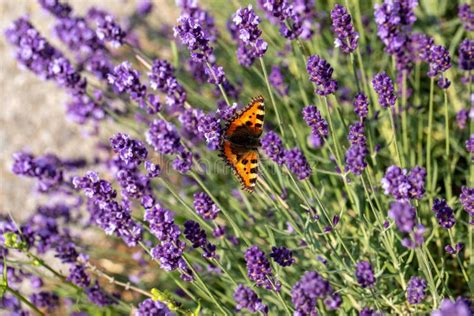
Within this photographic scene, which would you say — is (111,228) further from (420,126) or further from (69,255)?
(420,126)

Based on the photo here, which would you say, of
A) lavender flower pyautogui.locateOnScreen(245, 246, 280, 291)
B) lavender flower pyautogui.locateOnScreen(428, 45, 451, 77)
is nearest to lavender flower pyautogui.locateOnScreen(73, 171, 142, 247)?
lavender flower pyautogui.locateOnScreen(245, 246, 280, 291)

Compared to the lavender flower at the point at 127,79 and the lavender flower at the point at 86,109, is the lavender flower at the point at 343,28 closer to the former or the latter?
the lavender flower at the point at 127,79

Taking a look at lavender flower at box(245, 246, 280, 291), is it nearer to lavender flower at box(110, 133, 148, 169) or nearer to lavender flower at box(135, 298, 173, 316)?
lavender flower at box(135, 298, 173, 316)

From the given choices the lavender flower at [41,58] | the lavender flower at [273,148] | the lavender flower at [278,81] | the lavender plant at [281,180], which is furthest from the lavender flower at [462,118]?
the lavender flower at [41,58]

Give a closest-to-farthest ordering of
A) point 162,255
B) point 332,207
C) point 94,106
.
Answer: point 162,255, point 332,207, point 94,106

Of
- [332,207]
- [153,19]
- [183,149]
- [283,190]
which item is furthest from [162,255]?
[153,19]
